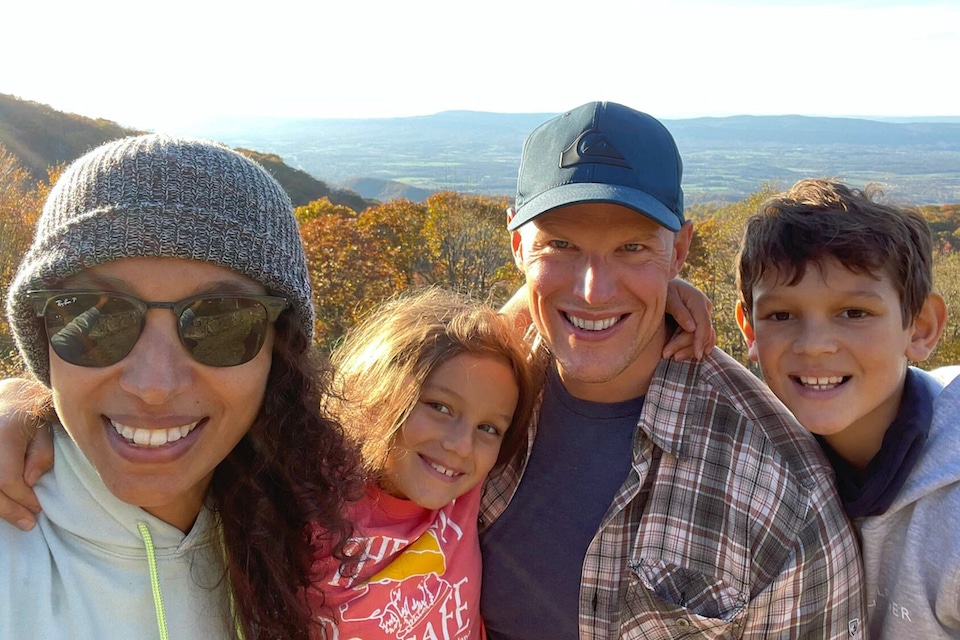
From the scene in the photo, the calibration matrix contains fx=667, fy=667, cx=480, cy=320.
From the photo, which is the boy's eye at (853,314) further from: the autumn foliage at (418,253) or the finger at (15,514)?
the autumn foliage at (418,253)

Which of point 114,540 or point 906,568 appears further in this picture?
point 906,568

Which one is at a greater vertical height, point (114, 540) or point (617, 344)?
point (617, 344)

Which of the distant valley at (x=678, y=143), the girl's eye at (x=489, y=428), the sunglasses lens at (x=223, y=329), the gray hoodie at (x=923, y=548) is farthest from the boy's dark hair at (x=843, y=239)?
the distant valley at (x=678, y=143)

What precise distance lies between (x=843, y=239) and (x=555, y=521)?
1483 mm

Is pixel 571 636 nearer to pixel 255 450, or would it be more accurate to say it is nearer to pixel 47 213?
pixel 255 450

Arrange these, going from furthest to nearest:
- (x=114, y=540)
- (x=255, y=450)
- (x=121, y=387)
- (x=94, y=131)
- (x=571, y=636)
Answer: (x=94, y=131)
(x=571, y=636)
(x=255, y=450)
(x=114, y=540)
(x=121, y=387)

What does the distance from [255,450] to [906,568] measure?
6.92ft

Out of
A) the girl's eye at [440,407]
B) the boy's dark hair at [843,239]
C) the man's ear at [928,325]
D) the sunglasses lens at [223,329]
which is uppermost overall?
the boy's dark hair at [843,239]

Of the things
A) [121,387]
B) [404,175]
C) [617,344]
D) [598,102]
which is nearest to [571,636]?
[617,344]

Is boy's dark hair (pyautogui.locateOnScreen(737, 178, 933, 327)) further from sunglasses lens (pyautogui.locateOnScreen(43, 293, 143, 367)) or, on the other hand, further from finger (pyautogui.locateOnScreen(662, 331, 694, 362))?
sunglasses lens (pyautogui.locateOnScreen(43, 293, 143, 367))

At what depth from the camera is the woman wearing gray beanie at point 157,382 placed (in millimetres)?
1526

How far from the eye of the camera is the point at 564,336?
8.79 feet

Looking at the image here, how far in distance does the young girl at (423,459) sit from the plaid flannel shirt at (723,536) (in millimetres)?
504

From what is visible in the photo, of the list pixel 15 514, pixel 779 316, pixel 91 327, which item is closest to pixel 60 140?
pixel 15 514
